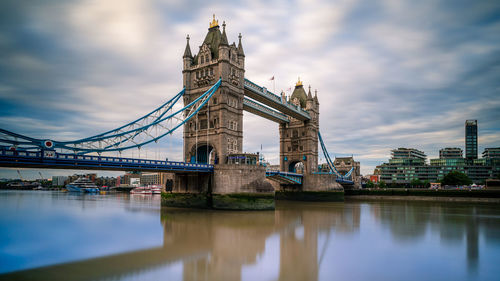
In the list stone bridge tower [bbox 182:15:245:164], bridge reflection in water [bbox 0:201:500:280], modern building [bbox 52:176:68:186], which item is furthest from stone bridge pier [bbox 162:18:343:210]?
modern building [bbox 52:176:68:186]

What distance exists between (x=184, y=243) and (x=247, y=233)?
14.4ft

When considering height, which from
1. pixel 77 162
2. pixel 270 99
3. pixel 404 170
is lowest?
pixel 404 170

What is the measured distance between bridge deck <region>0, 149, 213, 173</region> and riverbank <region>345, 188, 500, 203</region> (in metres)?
45.6

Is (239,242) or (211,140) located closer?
(239,242)

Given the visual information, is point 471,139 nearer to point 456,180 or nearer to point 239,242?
point 456,180

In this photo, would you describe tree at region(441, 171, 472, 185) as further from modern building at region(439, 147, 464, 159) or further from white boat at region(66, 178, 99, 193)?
white boat at region(66, 178, 99, 193)

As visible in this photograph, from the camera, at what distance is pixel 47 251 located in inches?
571

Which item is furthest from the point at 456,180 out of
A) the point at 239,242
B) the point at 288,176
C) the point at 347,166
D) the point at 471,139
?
the point at 471,139

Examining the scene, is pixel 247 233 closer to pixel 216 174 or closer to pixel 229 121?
pixel 216 174

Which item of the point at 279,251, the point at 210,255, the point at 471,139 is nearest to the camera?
the point at 210,255

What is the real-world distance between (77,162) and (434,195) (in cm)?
5661

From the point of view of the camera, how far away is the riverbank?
51.1 metres

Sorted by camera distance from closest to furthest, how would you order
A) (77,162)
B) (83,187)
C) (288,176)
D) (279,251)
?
(279,251)
(77,162)
(288,176)
(83,187)

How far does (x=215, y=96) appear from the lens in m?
36.5
